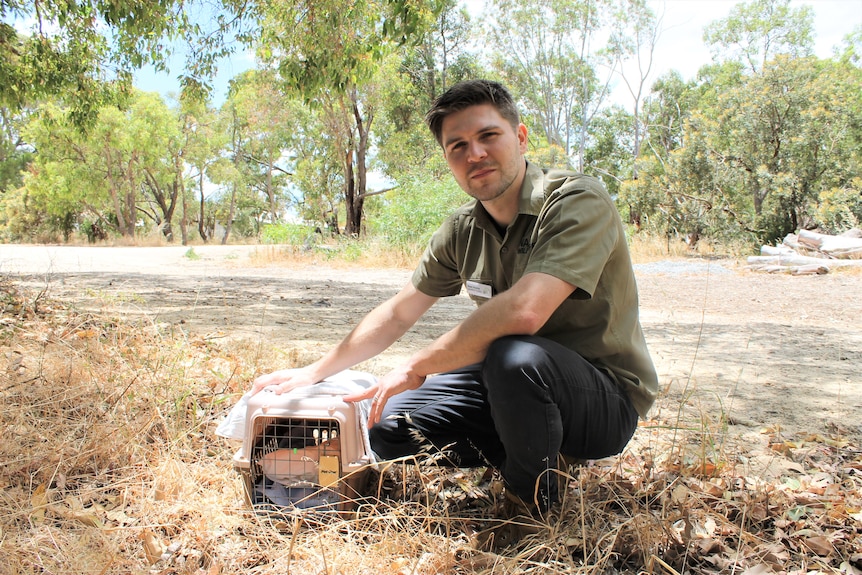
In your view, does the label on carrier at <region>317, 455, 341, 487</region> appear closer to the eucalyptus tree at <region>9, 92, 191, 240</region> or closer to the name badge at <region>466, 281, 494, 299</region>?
the name badge at <region>466, 281, 494, 299</region>

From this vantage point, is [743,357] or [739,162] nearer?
[743,357]

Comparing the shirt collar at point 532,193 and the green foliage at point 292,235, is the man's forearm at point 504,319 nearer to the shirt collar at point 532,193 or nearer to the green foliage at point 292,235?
the shirt collar at point 532,193

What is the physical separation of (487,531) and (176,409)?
4.31 ft

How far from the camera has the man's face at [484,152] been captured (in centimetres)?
191

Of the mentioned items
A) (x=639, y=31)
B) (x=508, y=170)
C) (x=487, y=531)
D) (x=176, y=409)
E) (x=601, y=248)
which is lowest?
(x=487, y=531)

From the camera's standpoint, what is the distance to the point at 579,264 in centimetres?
162

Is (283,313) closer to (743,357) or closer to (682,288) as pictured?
(743,357)

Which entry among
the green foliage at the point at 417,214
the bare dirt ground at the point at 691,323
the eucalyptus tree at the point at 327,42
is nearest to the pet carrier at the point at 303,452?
the bare dirt ground at the point at 691,323

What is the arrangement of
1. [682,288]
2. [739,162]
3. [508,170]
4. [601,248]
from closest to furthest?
1. [601,248]
2. [508,170]
3. [682,288]
4. [739,162]

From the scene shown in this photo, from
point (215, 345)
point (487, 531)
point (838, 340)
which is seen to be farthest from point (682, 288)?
point (487, 531)

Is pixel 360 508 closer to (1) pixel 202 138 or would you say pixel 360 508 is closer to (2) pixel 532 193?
(2) pixel 532 193

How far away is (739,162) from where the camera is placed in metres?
14.6

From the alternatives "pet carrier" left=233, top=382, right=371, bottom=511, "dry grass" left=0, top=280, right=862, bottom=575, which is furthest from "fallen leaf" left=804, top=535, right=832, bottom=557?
"pet carrier" left=233, top=382, right=371, bottom=511

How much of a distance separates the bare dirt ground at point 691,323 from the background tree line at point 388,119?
1.97 metres
